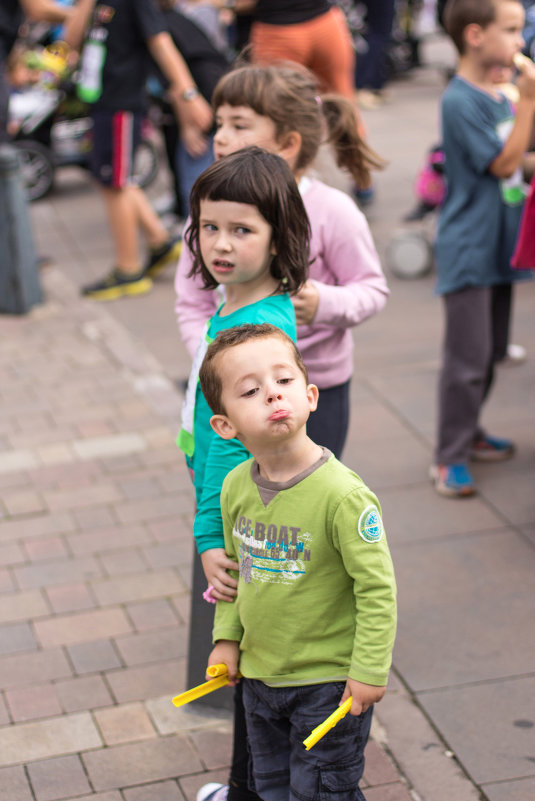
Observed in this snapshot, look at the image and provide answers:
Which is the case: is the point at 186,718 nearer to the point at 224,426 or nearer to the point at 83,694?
the point at 83,694

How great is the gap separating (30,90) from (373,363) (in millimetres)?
5528

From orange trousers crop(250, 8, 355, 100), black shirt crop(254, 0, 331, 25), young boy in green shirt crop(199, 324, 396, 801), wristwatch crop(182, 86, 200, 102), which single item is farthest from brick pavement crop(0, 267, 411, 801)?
black shirt crop(254, 0, 331, 25)

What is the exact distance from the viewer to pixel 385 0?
10.8 meters

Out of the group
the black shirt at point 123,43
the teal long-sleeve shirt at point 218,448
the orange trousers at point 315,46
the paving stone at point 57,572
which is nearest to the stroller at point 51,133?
the orange trousers at point 315,46

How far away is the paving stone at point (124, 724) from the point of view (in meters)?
3.24

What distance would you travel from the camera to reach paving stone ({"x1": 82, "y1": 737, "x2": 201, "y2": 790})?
3061 mm

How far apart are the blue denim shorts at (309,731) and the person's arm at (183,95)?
4.97 m

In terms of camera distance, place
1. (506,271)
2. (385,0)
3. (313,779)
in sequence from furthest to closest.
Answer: (385,0), (506,271), (313,779)

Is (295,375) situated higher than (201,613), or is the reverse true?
(295,375)

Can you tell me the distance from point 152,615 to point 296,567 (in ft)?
5.63

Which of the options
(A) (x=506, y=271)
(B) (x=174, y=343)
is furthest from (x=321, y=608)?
(B) (x=174, y=343)

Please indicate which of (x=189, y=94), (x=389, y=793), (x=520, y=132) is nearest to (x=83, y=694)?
(x=389, y=793)

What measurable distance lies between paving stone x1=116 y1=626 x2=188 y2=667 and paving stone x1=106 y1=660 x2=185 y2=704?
4 centimetres

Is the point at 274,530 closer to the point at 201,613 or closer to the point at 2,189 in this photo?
the point at 201,613
